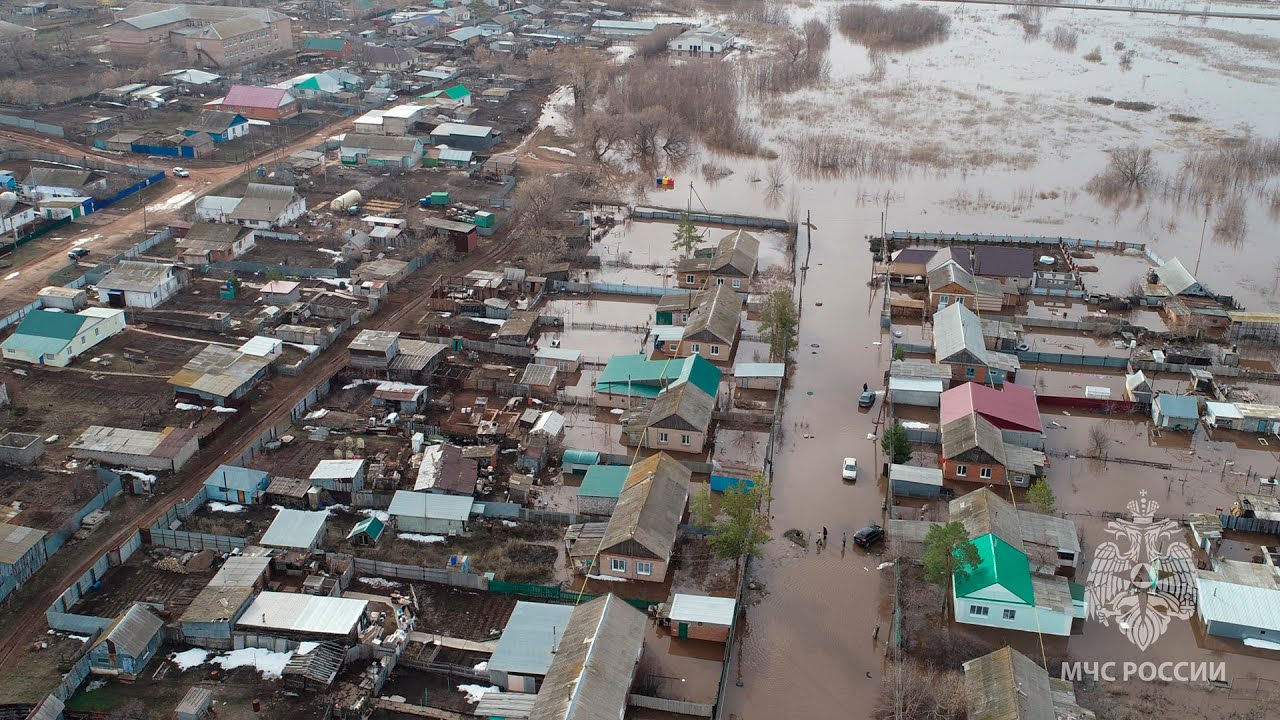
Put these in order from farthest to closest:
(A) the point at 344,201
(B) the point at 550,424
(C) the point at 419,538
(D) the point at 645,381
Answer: (A) the point at 344,201 < (D) the point at 645,381 < (B) the point at 550,424 < (C) the point at 419,538

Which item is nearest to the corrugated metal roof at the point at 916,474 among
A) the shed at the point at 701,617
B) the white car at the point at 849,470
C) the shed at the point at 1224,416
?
the white car at the point at 849,470

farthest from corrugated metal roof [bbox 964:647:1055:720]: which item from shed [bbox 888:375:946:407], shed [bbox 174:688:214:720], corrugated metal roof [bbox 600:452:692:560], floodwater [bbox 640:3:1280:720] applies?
shed [bbox 174:688:214:720]

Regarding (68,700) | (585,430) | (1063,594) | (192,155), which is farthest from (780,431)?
(192,155)

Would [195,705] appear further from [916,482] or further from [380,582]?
[916,482]

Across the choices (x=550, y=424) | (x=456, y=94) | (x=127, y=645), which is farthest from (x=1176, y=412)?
(x=456, y=94)

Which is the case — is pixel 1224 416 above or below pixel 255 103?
below

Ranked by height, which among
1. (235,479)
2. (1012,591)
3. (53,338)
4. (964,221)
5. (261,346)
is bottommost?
(1012,591)

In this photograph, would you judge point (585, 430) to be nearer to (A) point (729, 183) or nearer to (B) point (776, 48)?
(A) point (729, 183)
